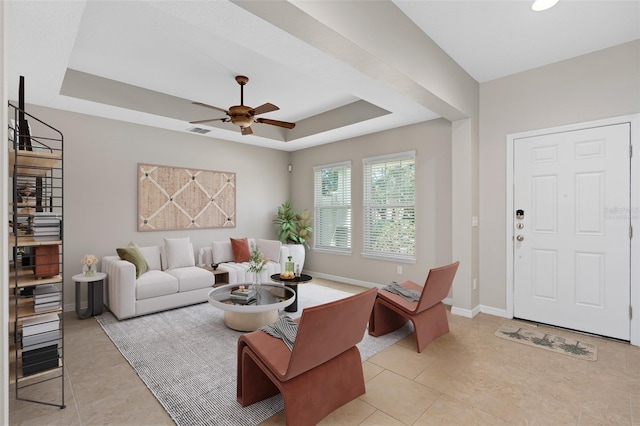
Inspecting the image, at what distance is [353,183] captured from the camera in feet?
18.9

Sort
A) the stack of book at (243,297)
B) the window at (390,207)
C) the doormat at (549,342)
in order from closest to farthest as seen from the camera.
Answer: the doormat at (549,342) < the stack of book at (243,297) < the window at (390,207)

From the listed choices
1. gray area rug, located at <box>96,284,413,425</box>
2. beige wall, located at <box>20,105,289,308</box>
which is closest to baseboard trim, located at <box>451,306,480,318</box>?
gray area rug, located at <box>96,284,413,425</box>

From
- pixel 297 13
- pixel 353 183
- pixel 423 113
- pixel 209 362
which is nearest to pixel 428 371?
pixel 209 362

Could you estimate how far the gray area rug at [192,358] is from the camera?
2109mm

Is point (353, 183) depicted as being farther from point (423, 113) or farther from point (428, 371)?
point (428, 371)

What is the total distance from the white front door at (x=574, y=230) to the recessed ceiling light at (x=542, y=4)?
1508mm

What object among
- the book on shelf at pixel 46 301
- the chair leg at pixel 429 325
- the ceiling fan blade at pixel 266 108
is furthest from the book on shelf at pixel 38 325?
the chair leg at pixel 429 325

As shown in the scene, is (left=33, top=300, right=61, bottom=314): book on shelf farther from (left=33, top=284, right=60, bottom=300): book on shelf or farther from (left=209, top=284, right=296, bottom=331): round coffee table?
(left=209, top=284, right=296, bottom=331): round coffee table

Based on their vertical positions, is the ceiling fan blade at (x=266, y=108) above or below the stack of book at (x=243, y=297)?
above

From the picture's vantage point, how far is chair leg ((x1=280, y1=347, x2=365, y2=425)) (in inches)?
73.7

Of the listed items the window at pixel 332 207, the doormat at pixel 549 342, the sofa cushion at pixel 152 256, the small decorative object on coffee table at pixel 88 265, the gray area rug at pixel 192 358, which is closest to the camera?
the gray area rug at pixel 192 358

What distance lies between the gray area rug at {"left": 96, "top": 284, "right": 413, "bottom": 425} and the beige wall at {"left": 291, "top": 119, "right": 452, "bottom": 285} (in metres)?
1.50

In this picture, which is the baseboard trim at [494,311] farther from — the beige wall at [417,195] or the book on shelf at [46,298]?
the book on shelf at [46,298]

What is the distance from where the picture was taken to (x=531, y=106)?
372cm
